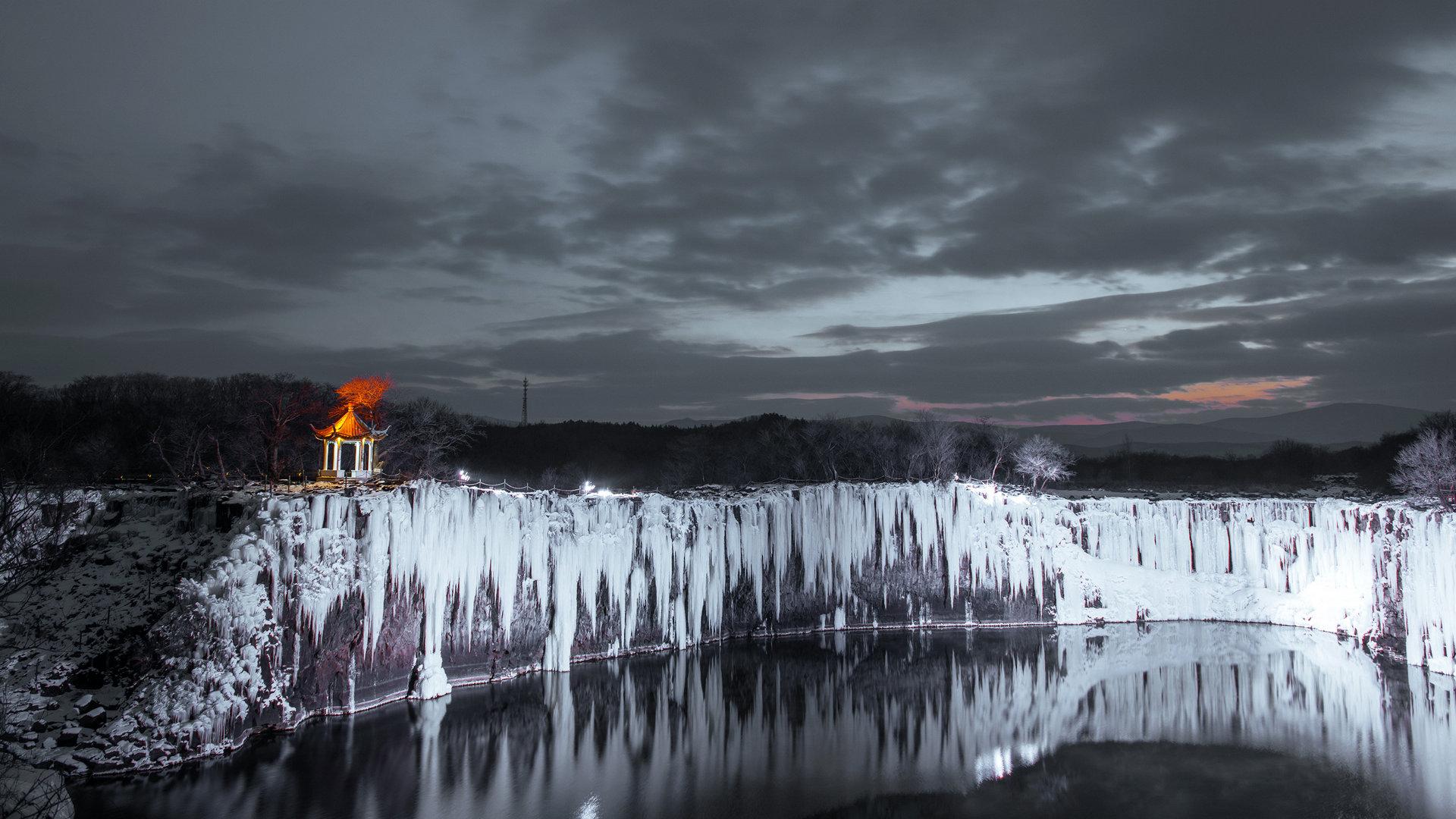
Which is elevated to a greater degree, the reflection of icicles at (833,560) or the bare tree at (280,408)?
the bare tree at (280,408)

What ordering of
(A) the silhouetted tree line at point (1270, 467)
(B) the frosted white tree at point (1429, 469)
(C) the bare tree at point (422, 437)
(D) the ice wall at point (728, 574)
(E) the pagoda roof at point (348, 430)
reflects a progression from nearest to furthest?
1. (D) the ice wall at point (728, 574)
2. (E) the pagoda roof at point (348, 430)
3. (B) the frosted white tree at point (1429, 469)
4. (C) the bare tree at point (422, 437)
5. (A) the silhouetted tree line at point (1270, 467)

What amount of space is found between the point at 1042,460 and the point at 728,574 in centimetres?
2322

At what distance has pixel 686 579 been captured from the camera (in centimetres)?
2803

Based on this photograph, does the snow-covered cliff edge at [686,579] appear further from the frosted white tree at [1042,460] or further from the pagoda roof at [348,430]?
the frosted white tree at [1042,460]

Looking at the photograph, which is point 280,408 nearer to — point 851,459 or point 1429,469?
point 851,459

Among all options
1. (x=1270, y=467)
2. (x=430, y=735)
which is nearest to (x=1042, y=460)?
(x=1270, y=467)

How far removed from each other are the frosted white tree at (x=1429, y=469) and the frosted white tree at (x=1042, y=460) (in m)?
14.0

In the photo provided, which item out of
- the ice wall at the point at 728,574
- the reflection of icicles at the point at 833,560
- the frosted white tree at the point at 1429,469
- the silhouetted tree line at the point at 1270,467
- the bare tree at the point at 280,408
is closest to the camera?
the ice wall at the point at 728,574

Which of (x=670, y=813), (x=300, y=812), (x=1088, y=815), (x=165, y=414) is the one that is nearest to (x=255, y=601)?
(x=300, y=812)

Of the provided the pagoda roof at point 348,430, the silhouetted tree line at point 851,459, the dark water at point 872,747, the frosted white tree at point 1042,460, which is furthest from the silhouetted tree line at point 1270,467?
the pagoda roof at point 348,430

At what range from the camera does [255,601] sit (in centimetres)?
1650

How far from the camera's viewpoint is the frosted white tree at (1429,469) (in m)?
33.8

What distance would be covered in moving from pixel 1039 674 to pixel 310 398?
41314 mm

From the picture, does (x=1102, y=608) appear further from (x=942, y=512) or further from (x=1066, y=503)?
(x=942, y=512)
